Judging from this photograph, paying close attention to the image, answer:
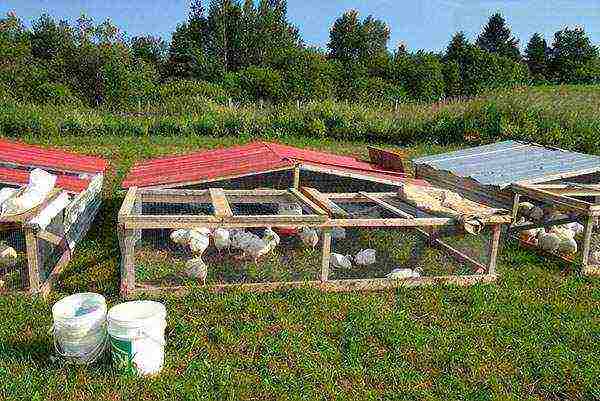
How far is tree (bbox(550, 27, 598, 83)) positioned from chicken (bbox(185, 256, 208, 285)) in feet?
194

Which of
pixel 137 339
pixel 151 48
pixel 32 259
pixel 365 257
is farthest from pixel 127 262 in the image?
pixel 151 48

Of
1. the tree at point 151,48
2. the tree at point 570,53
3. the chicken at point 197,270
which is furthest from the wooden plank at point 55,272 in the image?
the tree at point 570,53

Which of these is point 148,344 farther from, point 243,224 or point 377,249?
point 377,249

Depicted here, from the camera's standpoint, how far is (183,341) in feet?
14.1

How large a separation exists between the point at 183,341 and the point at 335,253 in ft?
7.57

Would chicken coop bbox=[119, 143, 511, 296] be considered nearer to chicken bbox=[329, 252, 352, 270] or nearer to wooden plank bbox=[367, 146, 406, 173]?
chicken bbox=[329, 252, 352, 270]

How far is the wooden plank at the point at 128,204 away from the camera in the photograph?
5.10m

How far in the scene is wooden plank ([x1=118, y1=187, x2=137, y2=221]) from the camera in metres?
5.10

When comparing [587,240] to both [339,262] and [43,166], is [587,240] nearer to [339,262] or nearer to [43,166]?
[339,262]

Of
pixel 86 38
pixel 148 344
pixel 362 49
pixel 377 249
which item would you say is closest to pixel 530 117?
pixel 377 249

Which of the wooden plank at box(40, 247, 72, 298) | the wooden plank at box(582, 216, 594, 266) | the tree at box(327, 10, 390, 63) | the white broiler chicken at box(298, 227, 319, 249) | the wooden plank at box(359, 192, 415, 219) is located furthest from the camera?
the tree at box(327, 10, 390, 63)

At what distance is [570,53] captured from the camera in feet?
197

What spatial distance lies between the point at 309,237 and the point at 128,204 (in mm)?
1982

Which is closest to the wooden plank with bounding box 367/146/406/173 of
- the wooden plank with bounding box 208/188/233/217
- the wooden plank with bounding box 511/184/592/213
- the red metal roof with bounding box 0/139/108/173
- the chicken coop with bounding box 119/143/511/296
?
the chicken coop with bounding box 119/143/511/296
